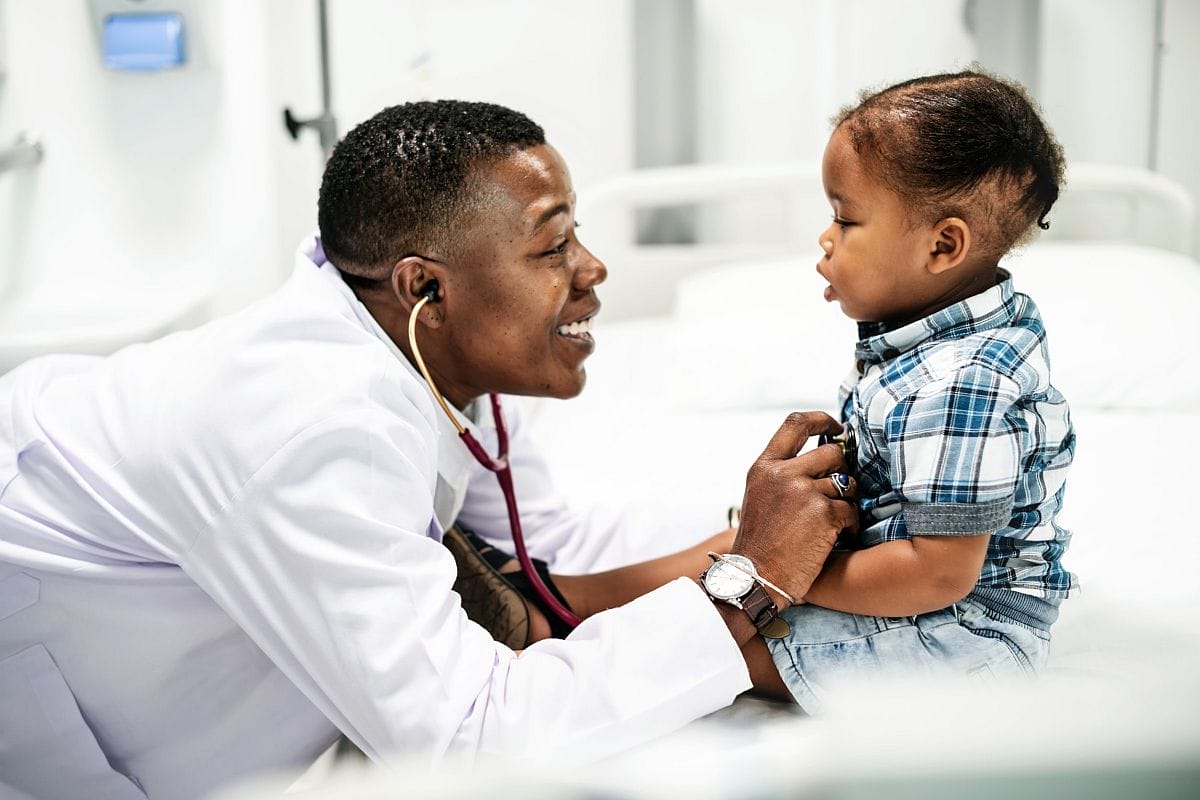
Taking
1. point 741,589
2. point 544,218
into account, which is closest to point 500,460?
point 544,218

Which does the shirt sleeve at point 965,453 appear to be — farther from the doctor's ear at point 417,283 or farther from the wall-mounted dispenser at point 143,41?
the wall-mounted dispenser at point 143,41

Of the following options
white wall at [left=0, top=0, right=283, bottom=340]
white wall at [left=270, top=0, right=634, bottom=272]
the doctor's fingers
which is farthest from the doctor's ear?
white wall at [left=270, top=0, right=634, bottom=272]

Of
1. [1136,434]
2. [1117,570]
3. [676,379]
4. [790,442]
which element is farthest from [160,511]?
[1136,434]

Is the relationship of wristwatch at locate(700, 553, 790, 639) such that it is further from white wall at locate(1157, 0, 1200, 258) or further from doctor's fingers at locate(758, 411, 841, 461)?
white wall at locate(1157, 0, 1200, 258)

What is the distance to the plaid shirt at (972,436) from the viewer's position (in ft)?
3.72

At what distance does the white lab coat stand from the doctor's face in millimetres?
119

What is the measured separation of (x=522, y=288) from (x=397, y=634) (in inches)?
17.8

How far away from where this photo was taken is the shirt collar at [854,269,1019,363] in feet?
4.00

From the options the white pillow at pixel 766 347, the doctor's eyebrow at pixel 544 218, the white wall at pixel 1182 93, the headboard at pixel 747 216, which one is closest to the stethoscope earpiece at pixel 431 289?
the doctor's eyebrow at pixel 544 218

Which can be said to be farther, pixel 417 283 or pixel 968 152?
pixel 417 283

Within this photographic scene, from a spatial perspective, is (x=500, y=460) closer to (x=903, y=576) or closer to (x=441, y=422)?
(x=441, y=422)

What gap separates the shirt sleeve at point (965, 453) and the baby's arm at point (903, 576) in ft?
0.06

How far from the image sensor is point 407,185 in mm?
1342

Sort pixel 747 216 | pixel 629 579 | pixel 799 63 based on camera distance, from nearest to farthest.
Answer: pixel 629 579 → pixel 799 63 → pixel 747 216
